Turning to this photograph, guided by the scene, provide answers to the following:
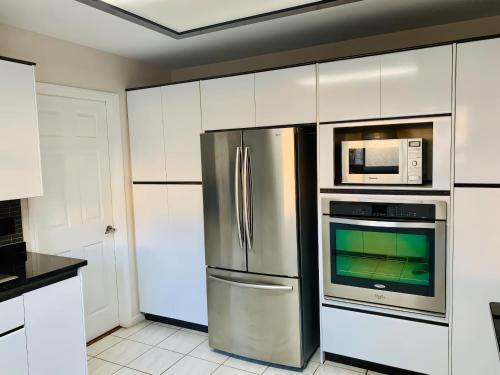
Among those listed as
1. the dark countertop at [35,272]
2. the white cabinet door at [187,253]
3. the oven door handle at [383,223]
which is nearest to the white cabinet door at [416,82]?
the oven door handle at [383,223]

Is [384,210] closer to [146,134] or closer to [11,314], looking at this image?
[146,134]

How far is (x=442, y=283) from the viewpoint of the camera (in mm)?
2398

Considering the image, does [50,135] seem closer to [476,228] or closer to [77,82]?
[77,82]

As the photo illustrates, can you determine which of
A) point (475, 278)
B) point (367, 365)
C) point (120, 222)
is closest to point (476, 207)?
point (475, 278)

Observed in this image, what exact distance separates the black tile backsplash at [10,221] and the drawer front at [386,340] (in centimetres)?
225

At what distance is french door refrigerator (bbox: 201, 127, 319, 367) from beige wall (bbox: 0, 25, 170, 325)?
101 centimetres

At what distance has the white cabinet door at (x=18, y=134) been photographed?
7.43 feet

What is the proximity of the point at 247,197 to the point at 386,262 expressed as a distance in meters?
1.05

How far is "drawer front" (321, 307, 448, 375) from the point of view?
96.9 inches

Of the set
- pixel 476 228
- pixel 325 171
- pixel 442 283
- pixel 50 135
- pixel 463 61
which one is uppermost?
pixel 463 61

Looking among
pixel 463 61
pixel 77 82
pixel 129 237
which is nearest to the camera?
pixel 463 61

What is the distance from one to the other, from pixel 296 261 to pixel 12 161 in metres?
1.93

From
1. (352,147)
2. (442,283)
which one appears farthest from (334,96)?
(442,283)

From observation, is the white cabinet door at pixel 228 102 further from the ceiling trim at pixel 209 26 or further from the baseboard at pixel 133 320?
the baseboard at pixel 133 320
